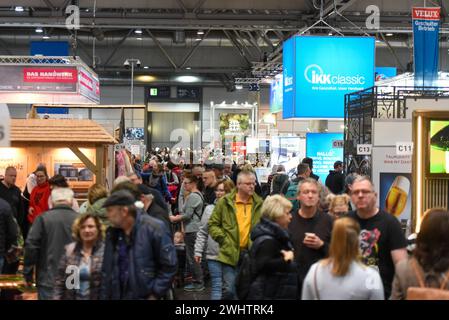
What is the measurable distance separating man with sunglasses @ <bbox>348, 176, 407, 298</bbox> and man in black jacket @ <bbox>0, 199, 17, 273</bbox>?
11.0ft

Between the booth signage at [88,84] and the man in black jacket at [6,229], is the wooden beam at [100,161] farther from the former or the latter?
the man in black jacket at [6,229]

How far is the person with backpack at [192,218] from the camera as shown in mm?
9469

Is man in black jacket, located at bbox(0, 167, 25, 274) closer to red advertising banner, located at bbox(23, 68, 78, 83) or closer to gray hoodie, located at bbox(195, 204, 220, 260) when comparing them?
gray hoodie, located at bbox(195, 204, 220, 260)

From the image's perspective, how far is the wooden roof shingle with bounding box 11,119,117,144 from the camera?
486 inches

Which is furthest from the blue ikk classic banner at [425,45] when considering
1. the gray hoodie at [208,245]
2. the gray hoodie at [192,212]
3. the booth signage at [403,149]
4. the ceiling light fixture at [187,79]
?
the ceiling light fixture at [187,79]

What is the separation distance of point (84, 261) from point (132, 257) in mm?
375

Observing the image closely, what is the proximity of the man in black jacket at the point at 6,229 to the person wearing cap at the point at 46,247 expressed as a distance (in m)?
1.26

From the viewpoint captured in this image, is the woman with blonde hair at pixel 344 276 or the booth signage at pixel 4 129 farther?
the booth signage at pixel 4 129

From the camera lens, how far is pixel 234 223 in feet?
21.7

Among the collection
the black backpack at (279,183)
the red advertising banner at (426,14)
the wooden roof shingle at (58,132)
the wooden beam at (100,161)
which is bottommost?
the black backpack at (279,183)

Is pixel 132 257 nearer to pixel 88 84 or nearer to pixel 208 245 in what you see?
pixel 208 245

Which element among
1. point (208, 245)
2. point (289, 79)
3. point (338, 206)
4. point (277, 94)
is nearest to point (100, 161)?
point (208, 245)

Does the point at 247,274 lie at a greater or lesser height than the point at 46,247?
lesser

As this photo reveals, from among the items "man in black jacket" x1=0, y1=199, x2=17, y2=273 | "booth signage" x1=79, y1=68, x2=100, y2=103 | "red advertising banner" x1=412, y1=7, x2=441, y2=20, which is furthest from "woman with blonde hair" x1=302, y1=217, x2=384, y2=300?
"booth signage" x1=79, y1=68, x2=100, y2=103
